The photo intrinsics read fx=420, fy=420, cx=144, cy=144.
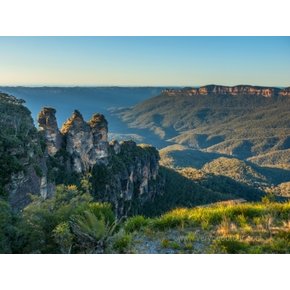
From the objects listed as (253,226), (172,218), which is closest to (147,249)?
(172,218)

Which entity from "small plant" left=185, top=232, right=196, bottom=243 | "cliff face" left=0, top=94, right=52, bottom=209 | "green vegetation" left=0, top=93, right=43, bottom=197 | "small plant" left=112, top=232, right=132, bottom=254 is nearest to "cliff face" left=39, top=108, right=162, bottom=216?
"green vegetation" left=0, top=93, right=43, bottom=197

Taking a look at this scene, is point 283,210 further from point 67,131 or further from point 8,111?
point 67,131

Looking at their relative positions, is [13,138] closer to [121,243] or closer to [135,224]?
[135,224]

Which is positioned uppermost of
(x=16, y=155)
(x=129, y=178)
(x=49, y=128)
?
(x=49, y=128)

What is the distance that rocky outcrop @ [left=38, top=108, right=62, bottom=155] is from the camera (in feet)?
180

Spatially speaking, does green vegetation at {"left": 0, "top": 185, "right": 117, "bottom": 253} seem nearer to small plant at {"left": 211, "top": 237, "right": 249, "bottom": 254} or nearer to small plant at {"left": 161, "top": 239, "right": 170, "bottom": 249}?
small plant at {"left": 161, "top": 239, "right": 170, "bottom": 249}

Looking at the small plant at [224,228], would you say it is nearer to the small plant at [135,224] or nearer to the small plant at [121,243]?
the small plant at [135,224]

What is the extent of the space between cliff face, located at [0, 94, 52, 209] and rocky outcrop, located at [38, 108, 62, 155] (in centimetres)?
1773

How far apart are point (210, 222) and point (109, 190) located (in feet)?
202

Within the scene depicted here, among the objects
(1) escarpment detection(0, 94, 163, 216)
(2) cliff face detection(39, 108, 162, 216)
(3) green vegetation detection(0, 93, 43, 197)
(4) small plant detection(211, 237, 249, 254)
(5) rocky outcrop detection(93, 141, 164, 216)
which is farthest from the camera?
(5) rocky outcrop detection(93, 141, 164, 216)

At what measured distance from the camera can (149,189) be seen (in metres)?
91.2

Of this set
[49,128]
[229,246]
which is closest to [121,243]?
[229,246]

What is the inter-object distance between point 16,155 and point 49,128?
3032 cm

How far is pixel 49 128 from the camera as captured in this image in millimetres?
56062
